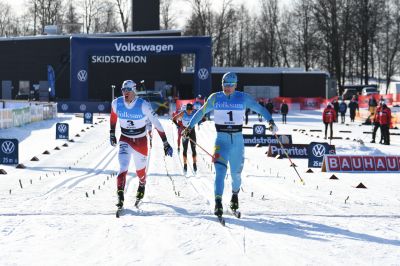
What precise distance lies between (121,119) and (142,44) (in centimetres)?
3604

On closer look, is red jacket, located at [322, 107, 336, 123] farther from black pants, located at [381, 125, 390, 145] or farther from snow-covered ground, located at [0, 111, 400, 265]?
snow-covered ground, located at [0, 111, 400, 265]

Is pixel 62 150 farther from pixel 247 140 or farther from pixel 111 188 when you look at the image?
pixel 111 188

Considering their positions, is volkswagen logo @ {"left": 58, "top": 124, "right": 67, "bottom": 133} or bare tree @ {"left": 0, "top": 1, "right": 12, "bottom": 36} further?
bare tree @ {"left": 0, "top": 1, "right": 12, "bottom": 36}

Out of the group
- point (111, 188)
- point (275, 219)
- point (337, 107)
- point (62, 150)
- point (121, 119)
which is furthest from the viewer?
point (337, 107)

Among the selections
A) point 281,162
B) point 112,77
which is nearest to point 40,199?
point 281,162

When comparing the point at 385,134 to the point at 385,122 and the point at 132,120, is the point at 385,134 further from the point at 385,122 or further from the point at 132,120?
the point at 132,120

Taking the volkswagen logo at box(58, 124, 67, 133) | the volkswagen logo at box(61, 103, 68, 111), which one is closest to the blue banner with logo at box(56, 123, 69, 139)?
the volkswagen logo at box(58, 124, 67, 133)

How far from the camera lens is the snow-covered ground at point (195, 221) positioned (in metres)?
6.28

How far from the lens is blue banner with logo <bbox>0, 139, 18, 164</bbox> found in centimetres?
1579

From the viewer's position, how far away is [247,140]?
886 inches

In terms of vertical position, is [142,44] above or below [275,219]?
above

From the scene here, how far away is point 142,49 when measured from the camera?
44594 mm

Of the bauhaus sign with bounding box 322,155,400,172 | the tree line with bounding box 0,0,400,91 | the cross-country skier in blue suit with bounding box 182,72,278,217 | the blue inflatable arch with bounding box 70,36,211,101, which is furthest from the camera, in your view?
the tree line with bounding box 0,0,400,91

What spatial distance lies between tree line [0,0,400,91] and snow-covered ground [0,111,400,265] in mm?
56814
